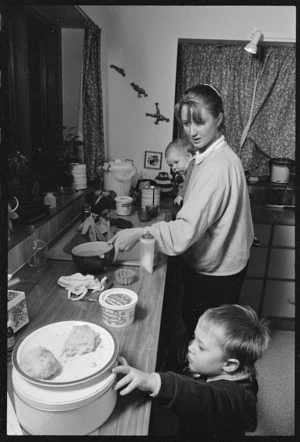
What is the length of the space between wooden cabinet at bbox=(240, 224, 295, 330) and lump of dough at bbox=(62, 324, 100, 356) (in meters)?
1.71

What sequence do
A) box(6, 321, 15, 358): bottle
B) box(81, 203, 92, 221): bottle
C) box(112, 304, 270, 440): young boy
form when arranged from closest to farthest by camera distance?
1. box(112, 304, 270, 440): young boy
2. box(6, 321, 15, 358): bottle
3. box(81, 203, 92, 221): bottle

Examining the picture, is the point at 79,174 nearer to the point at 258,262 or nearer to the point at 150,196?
the point at 150,196

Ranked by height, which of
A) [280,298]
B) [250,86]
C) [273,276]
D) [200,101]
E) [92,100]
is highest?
[250,86]

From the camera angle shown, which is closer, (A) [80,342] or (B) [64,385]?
(B) [64,385]

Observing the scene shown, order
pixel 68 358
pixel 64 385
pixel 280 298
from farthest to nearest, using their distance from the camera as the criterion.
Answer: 1. pixel 280 298
2. pixel 68 358
3. pixel 64 385

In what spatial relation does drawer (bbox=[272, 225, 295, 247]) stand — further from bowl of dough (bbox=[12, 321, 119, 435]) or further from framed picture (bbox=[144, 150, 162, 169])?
bowl of dough (bbox=[12, 321, 119, 435])

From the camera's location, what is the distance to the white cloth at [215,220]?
1.15 metres

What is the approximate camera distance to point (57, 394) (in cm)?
61

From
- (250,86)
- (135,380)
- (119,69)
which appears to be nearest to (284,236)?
(250,86)

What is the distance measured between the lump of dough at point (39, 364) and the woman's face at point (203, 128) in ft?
2.84

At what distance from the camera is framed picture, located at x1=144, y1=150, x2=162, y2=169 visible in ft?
8.72

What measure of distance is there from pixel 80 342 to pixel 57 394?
13 centimetres

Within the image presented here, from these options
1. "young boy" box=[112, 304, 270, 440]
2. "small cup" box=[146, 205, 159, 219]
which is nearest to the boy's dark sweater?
"young boy" box=[112, 304, 270, 440]

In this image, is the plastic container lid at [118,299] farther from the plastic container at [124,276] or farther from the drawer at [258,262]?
the drawer at [258,262]
